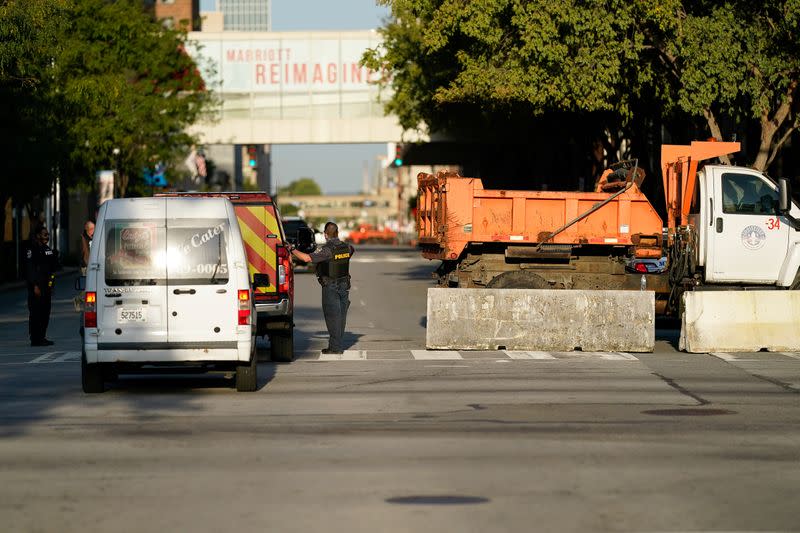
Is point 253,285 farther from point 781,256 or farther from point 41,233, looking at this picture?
point 781,256

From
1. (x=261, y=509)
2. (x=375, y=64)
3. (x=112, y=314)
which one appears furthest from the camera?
(x=375, y=64)

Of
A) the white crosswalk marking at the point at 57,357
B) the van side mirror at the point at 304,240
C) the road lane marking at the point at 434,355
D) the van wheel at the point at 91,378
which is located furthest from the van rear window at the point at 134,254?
the road lane marking at the point at 434,355

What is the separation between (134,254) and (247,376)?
1772mm

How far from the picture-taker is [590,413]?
13109 mm

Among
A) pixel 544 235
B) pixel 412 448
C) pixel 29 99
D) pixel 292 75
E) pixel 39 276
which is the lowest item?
pixel 412 448

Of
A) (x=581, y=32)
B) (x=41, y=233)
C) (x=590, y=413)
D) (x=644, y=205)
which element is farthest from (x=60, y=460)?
(x=581, y=32)

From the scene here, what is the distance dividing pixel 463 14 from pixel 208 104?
33305 millimetres

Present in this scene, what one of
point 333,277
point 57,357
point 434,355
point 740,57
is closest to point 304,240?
point 333,277

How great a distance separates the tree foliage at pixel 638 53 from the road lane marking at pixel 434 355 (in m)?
10.5

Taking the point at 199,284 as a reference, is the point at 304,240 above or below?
above

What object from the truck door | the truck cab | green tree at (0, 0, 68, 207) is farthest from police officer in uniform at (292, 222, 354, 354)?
green tree at (0, 0, 68, 207)

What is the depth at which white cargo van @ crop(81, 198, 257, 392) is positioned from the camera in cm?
1427

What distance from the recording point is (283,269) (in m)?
18.5

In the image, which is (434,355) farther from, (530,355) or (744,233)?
(744,233)
